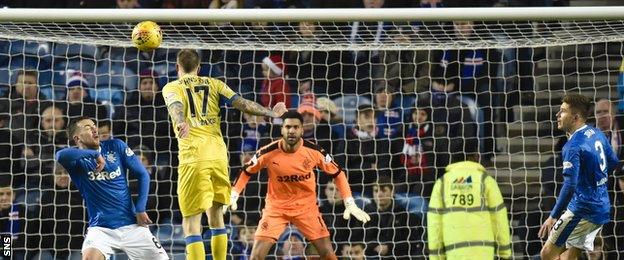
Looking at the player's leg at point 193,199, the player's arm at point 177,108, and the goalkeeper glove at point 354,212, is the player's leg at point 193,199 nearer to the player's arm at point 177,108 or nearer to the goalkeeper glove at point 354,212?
A: the player's arm at point 177,108

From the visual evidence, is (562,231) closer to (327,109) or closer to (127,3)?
(327,109)

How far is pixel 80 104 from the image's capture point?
13.7 meters

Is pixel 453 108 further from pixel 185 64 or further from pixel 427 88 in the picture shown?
pixel 185 64

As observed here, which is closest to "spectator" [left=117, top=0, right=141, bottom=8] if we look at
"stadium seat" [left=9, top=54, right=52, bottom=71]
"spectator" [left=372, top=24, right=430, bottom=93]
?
"stadium seat" [left=9, top=54, right=52, bottom=71]

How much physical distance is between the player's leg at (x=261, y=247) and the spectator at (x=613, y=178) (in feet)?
10.7

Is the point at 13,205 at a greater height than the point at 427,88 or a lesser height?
lesser

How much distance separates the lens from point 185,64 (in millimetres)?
11031

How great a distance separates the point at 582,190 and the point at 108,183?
11.7 ft

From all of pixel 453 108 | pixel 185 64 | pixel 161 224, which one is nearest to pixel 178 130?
pixel 185 64

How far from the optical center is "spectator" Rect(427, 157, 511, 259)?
42.5 ft

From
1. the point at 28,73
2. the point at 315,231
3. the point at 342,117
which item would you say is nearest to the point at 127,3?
the point at 28,73

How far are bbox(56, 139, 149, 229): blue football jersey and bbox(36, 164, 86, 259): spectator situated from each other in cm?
267

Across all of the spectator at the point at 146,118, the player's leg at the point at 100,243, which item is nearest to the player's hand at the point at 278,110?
the player's leg at the point at 100,243

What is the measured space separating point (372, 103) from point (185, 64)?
11.2 feet
